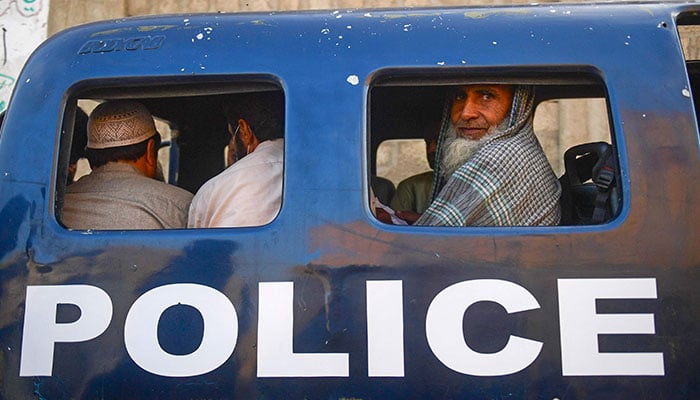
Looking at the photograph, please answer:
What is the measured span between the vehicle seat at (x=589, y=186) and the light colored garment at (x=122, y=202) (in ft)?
3.94

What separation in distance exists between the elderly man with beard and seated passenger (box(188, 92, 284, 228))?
453mm

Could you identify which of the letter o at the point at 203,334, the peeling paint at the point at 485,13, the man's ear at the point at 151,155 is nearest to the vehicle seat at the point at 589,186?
the peeling paint at the point at 485,13

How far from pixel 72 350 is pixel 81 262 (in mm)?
218

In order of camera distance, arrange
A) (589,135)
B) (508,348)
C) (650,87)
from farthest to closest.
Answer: (589,135) < (650,87) < (508,348)

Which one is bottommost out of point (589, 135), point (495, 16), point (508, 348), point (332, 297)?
point (508, 348)

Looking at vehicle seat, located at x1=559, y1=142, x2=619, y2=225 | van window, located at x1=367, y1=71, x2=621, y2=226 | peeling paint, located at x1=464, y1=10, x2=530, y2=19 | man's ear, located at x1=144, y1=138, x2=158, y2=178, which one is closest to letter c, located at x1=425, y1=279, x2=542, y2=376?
van window, located at x1=367, y1=71, x2=621, y2=226

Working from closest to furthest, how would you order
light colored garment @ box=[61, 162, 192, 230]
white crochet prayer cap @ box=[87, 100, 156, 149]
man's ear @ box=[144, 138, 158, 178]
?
light colored garment @ box=[61, 162, 192, 230]
white crochet prayer cap @ box=[87, 100, 156, 149]
man's ear @ box=[144, 138, 158, 178]

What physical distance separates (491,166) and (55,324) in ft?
4.03

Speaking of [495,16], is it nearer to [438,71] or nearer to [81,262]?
[438,71]

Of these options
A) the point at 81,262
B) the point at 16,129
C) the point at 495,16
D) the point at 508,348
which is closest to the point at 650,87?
the point at 495,16

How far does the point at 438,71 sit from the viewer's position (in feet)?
6.88

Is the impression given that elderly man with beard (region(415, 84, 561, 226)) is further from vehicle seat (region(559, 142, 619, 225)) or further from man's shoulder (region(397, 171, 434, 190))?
man's shoulder (region(397, 171, 434, 190))

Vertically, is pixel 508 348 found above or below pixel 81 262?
below

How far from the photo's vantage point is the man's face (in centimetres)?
245
